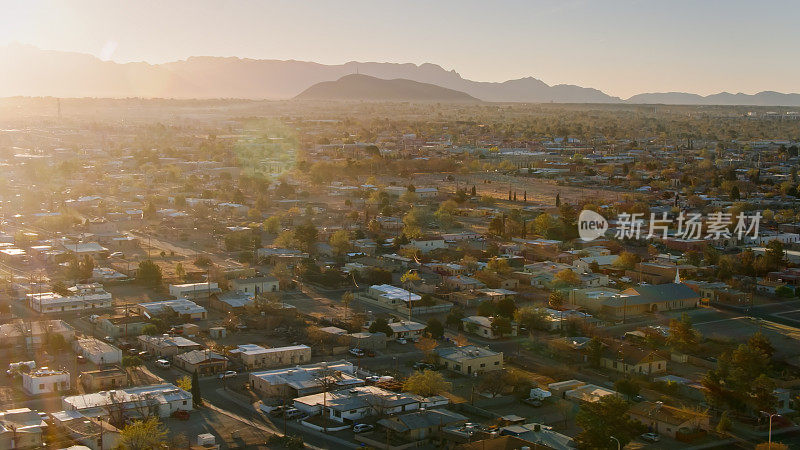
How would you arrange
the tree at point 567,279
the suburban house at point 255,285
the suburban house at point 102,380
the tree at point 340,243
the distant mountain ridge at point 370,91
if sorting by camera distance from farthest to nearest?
1. the distant mountain ridge at point 370,91
2. the tree at point 340,243
3. the tree at point 567,279
4. the suburban house at point 255,285
5. the suburban house at point 102,380

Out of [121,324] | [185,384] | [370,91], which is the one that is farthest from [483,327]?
[370,91]

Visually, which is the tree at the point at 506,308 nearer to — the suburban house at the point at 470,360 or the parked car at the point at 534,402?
the suburban house at the point at 470,360

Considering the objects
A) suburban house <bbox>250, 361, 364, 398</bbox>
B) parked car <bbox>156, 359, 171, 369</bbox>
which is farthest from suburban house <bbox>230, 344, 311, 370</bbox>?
parked car <bbox>156, 359, 171, 369</bbox>

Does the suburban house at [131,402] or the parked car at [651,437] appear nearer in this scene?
the parked car at [651,437]

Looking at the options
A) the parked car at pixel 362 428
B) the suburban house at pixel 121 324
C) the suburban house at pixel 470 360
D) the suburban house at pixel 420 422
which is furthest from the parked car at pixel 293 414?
the suburban house at pixel 121 324

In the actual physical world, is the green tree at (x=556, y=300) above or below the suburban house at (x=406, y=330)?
above

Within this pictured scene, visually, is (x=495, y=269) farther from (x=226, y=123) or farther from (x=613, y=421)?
(x=226, y=123)

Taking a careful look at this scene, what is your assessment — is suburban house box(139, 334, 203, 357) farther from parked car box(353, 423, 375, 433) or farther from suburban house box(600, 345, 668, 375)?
suburban house box(600, 345, 668, 375)
